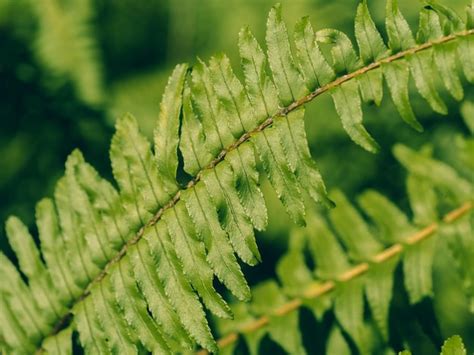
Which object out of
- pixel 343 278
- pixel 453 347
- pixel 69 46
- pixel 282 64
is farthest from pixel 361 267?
pixel 69 46

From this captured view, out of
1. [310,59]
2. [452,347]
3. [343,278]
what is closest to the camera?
[452,347]

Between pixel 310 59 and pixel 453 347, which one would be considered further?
pixel 310 59

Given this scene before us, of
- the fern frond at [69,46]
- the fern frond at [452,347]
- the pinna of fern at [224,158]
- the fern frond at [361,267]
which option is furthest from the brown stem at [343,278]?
the fern frond at [69,46]

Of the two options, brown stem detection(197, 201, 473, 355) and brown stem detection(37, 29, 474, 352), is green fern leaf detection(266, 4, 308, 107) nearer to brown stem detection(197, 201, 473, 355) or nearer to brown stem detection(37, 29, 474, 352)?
brown stem detection(37, 29, 474, 352)

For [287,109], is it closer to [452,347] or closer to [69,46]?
[452,347]

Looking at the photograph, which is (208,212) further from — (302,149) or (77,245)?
(77,245)

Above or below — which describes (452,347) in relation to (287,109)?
below

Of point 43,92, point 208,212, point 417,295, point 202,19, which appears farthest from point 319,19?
point 208,212

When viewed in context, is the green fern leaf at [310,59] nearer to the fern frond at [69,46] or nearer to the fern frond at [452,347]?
the fern frond at [452,347]
